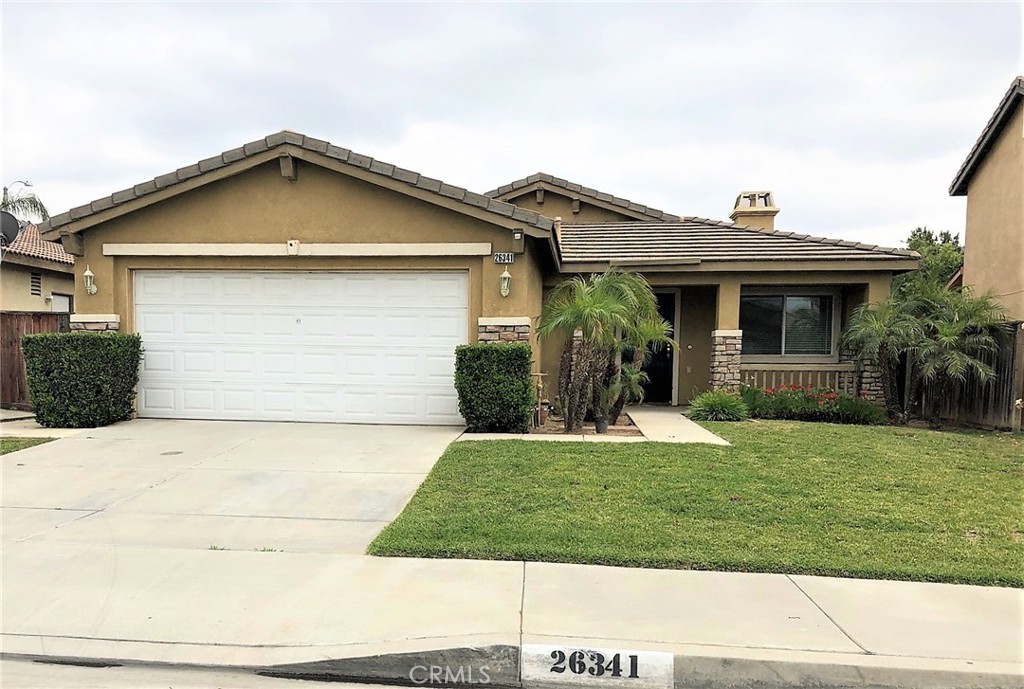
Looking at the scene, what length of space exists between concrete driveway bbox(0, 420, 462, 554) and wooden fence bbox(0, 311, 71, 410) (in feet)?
14.1

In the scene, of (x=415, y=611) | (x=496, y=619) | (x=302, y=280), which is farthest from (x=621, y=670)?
(x=302, y=280)

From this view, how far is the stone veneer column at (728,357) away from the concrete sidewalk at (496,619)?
8.17 metres

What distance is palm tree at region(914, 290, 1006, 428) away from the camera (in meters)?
10.2

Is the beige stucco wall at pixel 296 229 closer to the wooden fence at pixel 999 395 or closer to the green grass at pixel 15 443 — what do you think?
the green grass at pixel 15 443

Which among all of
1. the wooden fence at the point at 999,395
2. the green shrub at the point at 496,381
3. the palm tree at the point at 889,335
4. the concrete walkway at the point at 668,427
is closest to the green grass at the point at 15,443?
the green shrub at the point at 496,381

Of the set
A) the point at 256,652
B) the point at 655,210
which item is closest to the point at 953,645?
the point at 256,652

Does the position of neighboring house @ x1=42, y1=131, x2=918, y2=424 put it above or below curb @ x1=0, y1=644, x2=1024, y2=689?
above

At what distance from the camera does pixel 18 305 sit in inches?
573

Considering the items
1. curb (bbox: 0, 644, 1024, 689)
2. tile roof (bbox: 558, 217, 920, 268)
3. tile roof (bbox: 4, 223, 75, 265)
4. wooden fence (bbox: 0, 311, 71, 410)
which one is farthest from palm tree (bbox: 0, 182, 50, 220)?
curb (bbox: 0, 644, 1024, 689)

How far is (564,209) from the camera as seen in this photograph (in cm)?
1700

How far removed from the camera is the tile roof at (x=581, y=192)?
16.4 m

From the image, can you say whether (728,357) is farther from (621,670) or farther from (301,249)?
(621,670)

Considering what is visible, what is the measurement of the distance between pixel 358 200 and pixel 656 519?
6.93m

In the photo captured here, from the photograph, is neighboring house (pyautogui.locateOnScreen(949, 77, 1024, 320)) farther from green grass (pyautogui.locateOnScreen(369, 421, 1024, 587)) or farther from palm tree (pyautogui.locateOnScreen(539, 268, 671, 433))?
palm tree (pyautogui.locateOnScreen(539, 268, 671, 433))
